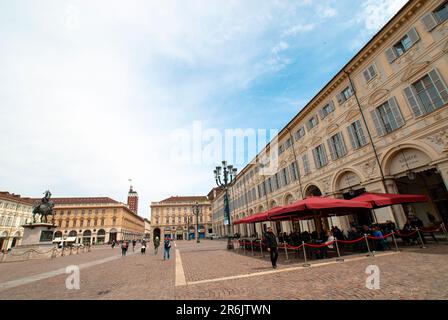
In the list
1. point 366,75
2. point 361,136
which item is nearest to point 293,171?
point 361,136

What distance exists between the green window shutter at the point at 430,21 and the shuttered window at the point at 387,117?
383cm

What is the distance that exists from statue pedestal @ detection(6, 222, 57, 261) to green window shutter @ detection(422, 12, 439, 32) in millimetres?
35195

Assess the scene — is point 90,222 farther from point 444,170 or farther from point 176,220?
point 444,170

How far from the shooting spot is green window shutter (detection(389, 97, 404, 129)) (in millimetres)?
12648

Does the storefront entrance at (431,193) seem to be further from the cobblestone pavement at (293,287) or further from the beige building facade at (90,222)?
the beige building facade at (90,222)

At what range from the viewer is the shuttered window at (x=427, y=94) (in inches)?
421

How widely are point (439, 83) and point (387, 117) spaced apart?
3.16m

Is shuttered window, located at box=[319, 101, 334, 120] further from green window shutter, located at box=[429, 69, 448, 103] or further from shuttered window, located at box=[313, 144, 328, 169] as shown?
green window shutter, located at box=[429, 69, 448, 103]

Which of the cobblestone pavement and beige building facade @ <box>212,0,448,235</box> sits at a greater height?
beige building facade @ <box>212,0,448,235</box>

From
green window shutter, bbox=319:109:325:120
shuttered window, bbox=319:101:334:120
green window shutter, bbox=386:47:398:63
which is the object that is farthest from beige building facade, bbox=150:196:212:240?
green window shutter, bbox=386:47:398:63

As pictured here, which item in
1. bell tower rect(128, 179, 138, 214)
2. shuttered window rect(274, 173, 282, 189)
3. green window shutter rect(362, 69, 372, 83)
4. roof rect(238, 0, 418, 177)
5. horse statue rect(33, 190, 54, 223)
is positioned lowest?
horse statue rect(33, 190, 54, 223)
